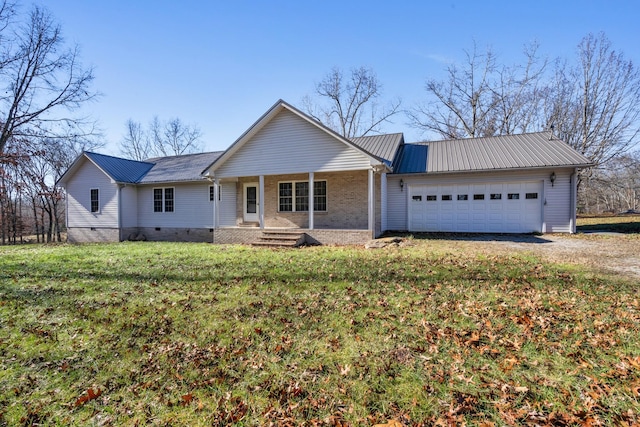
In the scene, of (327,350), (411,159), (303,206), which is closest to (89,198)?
(303,206)

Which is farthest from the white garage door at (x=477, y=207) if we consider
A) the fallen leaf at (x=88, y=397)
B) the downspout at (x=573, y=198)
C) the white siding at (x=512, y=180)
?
the fallen leaf at (x=88, y=397)

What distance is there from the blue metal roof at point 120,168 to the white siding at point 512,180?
14.9 meters

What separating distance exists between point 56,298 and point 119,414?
439cm

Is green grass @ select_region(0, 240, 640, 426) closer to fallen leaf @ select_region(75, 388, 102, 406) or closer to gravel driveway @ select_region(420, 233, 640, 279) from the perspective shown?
fallen leaf @ select_region(75, 388, 102, 406)

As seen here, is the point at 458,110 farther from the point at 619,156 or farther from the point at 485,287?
the point at 485,287

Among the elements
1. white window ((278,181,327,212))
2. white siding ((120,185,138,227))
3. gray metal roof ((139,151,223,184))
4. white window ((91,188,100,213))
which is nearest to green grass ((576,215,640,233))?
white window ((278,181,327,212))

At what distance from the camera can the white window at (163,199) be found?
56.2ft

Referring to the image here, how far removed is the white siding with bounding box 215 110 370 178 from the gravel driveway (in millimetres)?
5529

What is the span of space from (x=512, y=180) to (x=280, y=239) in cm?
1093

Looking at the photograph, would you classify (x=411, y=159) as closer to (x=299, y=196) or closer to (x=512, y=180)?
(x=512, y=180)

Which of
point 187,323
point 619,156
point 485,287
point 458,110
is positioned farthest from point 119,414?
point 619,156

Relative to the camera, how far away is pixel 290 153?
12.8 metres

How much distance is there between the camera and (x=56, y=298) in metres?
5.61

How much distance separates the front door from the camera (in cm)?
1547
